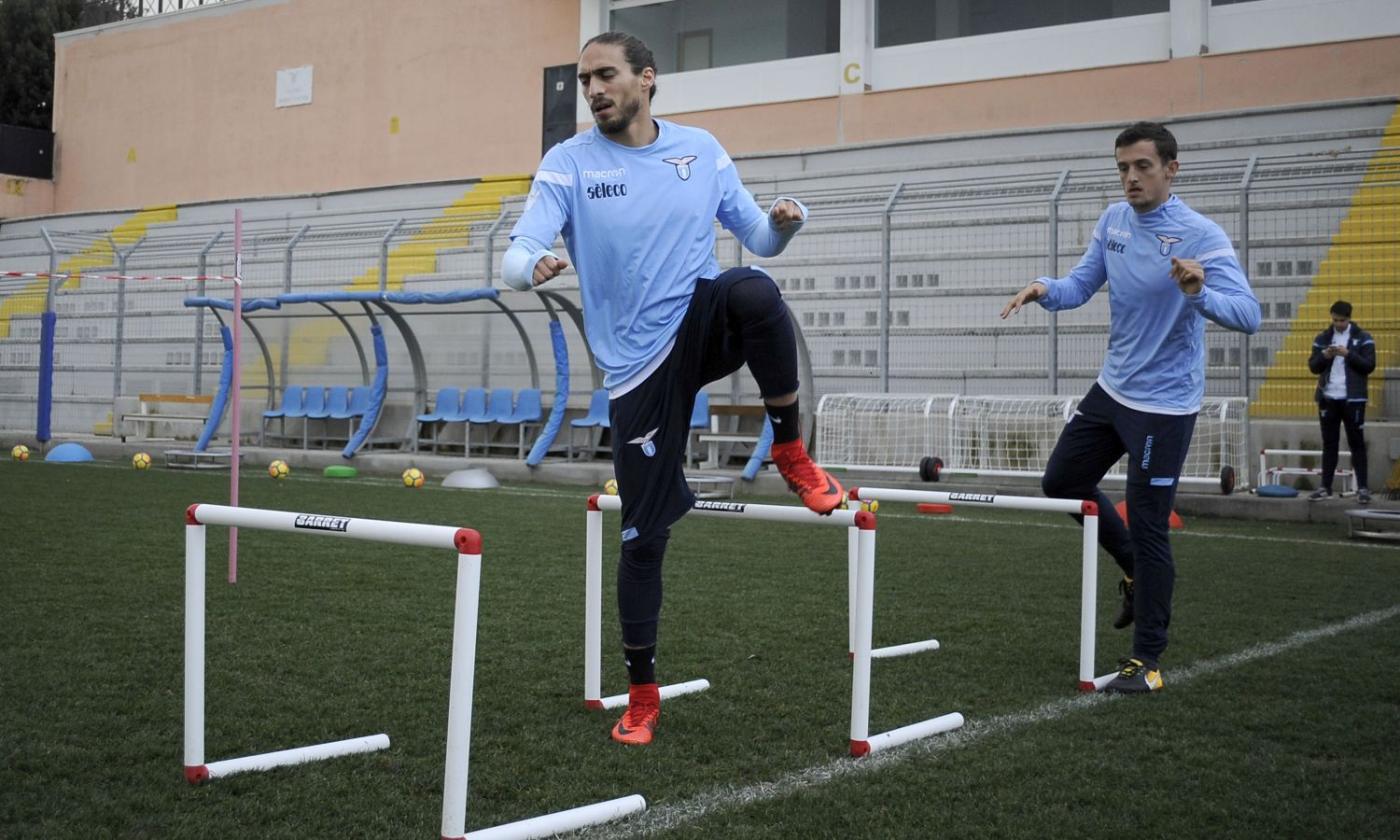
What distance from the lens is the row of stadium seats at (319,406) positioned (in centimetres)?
1836

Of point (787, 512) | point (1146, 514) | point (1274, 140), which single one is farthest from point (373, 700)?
point (1274, 140)

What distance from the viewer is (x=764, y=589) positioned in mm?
7047

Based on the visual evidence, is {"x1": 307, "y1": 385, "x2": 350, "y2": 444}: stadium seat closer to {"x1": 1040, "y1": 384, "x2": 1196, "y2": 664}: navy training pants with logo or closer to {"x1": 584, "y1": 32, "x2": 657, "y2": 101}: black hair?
{"x1": 1040, "y1": 384, "x2": 1196, "y2": 664}: navy training pants with logo

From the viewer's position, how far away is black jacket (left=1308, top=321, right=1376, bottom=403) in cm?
1161

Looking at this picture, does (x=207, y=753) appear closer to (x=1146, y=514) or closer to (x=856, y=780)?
(x=856, y=780)

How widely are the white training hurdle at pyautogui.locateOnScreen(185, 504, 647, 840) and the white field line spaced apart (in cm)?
10

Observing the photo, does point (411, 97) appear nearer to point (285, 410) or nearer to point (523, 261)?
point (285, 410)

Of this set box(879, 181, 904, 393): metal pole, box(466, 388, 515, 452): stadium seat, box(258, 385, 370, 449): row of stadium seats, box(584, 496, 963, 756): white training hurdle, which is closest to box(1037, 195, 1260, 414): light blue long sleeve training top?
box(584, 496, 963, 756): white training hurdle

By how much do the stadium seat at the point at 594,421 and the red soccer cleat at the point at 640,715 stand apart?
37.2 feet

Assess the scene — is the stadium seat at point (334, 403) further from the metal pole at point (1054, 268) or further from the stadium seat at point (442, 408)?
the metal pole at point (1054, 268)

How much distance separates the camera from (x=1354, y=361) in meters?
11.6

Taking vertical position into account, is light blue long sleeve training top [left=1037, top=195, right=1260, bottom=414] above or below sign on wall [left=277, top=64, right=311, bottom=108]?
below

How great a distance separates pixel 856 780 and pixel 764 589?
3.57 m

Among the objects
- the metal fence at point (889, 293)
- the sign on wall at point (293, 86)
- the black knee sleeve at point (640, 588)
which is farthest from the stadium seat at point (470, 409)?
the sign on wall at point (293, 86)
